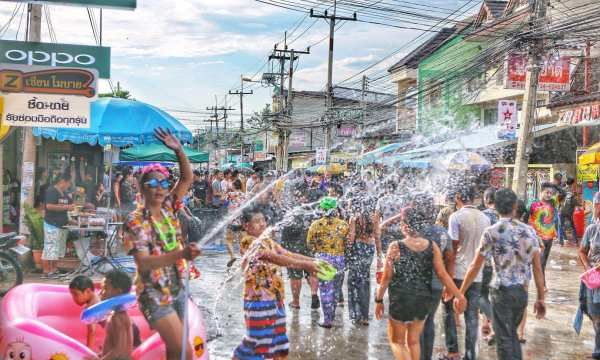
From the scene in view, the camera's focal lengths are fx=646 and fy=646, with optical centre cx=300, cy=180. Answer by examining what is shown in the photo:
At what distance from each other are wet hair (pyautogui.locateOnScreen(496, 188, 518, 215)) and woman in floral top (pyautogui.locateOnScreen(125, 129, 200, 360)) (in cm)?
269

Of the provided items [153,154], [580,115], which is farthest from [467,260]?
[153,154]

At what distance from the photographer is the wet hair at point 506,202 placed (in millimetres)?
5445

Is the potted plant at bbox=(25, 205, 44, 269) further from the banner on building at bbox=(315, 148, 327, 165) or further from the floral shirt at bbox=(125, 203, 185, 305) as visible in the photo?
the banner on building at bbox=(315, 148, 327, 165)

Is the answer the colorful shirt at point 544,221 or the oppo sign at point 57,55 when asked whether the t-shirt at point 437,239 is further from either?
the oppo sign at point 57,55

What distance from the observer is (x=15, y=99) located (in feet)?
30.4

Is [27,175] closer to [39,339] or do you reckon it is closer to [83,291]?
[83,291]

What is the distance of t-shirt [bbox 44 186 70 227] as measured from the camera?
10641mm

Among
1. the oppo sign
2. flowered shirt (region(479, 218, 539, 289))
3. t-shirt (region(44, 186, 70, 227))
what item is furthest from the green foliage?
flowered shirt (region(479, 218, 539, 289))

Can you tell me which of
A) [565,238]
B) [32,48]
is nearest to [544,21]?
[565,238]

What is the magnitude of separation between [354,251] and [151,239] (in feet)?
13.9

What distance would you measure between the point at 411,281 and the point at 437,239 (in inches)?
17.9

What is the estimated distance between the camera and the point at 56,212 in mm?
10727

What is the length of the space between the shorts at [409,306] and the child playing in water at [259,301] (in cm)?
104

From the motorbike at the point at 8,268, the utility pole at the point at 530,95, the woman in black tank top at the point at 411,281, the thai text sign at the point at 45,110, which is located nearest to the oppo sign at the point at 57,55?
→ the thai text sign at the point at 45,110
